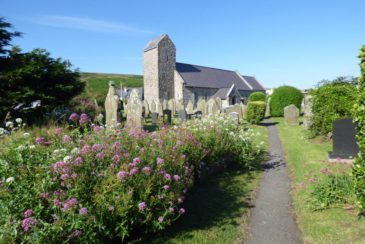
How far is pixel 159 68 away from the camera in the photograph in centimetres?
3925

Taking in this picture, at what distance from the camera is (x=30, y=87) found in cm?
1202

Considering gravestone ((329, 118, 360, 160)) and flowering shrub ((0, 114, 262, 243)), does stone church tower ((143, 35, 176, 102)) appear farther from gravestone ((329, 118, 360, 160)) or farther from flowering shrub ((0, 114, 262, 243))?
flowering shrub ((0, 114, 262, 243))

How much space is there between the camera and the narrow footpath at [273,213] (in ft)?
14.2

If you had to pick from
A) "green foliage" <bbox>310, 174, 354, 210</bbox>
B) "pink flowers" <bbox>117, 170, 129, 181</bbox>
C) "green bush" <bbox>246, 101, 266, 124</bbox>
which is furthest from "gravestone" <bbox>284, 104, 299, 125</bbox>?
"pink flowers" <bbox>117, 170, 129, 181</bbox>

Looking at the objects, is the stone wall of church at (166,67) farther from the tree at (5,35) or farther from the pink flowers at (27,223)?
the pink flowers at (27,223)

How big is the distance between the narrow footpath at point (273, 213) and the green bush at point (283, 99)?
2006 cm

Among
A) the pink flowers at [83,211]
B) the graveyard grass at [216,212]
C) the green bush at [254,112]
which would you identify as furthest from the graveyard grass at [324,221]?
the green bush at [254,112]

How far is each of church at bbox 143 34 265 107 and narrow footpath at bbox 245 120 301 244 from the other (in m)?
28.4

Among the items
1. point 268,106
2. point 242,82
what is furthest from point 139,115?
point 242,82

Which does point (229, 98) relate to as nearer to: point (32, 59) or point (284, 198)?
point (32, 59)

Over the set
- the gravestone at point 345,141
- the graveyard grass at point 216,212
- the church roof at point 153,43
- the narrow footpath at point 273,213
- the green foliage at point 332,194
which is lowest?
the narrow footpath at point 273,213

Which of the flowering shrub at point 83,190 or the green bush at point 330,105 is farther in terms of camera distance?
the green bush at point 330,105

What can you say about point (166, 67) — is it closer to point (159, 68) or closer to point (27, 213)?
point (159, 68)

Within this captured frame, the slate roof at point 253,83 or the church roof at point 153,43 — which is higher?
the church roof at point 153,43
